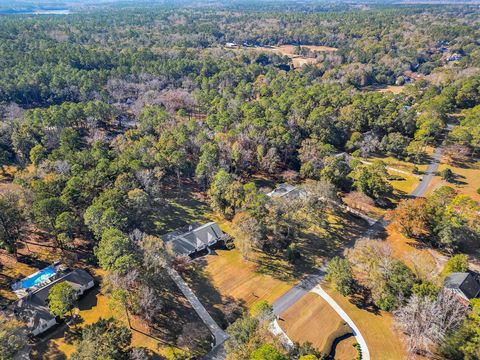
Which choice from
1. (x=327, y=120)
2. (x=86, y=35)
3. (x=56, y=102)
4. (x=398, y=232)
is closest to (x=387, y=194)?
(x=398, y=232)

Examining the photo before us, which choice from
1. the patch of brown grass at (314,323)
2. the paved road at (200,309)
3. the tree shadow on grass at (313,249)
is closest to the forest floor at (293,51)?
the tree shadow on grass at (313,249)

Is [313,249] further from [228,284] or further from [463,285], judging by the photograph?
[463,285]

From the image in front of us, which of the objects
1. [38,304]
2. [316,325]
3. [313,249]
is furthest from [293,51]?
[38,304]

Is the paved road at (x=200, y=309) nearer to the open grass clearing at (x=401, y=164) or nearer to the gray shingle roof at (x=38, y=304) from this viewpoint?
the gray shingle roof at (x=38, y=304)

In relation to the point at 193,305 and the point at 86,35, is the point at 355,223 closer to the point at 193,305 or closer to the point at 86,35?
the point at 193,305

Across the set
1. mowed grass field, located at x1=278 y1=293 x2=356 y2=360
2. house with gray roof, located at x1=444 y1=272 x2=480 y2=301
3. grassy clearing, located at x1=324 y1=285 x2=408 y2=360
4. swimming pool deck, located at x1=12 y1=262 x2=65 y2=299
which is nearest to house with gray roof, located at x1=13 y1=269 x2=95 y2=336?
swimming pool deck, located at x1=12 y1=262 x2=65 y2=299

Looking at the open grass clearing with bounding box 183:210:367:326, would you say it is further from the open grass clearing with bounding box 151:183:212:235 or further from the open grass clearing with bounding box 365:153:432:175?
the open grass clearing with bounding box 365:153:432:175
